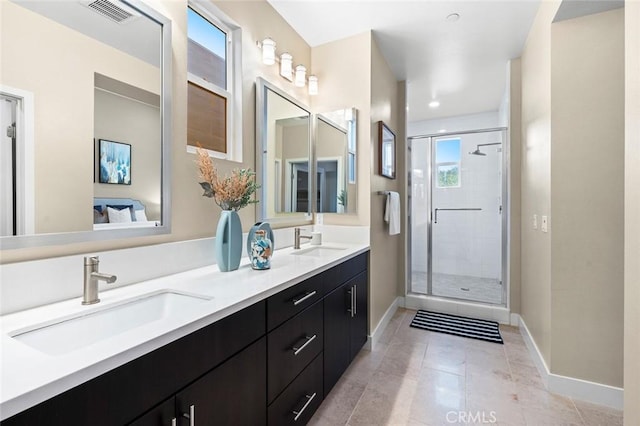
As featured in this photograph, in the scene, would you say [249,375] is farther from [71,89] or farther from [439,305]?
[439,305]

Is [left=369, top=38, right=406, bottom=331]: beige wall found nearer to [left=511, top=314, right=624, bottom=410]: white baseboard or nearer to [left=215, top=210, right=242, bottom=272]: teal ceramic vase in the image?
[left=511, top=314, right=624, bottom=410]: white baseboard

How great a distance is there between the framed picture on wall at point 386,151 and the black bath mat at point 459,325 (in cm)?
151

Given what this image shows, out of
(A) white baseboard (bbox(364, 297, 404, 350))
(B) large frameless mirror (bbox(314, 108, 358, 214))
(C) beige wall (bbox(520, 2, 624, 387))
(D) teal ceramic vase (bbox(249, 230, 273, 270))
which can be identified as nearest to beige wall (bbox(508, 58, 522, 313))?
(C) beige wall (bbox(520, 2, 624, 387))

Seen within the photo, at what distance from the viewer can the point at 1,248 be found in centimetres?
89

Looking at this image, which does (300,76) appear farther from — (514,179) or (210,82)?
(514,179)

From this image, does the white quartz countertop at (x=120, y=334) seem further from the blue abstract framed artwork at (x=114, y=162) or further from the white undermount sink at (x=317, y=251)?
the white undermount sink at (x=317, y=251)

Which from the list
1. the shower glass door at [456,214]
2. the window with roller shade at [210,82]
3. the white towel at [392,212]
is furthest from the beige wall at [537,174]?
the window with roller shade at [210,82]

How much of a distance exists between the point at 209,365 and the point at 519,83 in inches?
137

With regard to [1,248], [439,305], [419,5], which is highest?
[419,5]

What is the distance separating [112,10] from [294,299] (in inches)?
55.7

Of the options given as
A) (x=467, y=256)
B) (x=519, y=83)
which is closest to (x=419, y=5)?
(x=519, y=83)

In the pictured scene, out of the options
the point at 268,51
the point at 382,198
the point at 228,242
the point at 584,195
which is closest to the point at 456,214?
the point at 382,198

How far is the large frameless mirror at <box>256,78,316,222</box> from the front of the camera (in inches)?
80.6

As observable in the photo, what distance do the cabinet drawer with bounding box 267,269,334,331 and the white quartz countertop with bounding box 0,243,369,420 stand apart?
35 millimetres
